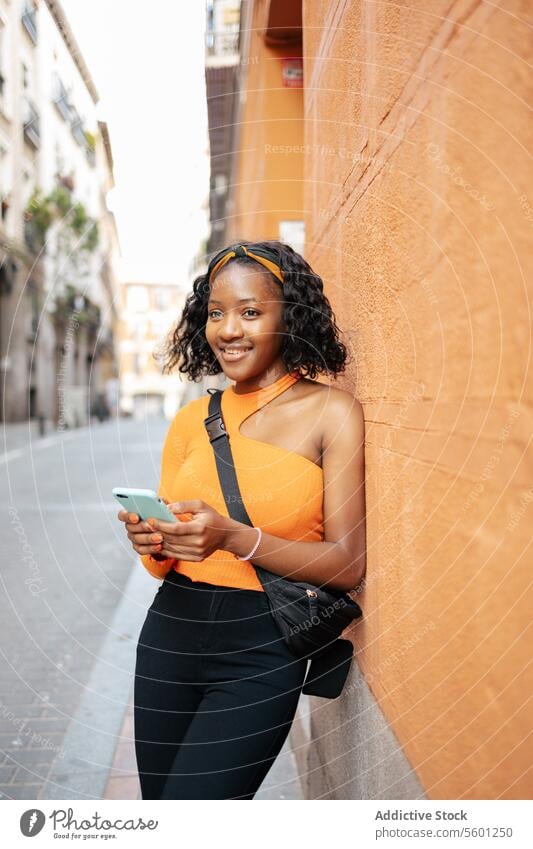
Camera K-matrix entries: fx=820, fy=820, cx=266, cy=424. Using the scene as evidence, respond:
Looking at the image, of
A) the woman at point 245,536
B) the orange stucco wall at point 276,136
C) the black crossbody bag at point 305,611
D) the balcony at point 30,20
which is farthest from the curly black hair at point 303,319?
the orange stucco wall at point 276,136

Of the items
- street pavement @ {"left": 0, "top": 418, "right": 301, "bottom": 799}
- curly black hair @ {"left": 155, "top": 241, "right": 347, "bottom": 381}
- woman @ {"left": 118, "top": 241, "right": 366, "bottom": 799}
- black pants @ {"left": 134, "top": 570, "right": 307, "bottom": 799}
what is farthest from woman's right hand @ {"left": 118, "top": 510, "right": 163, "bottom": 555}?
street pavement @ {"left": 0, "top": 418, "right": 301, "bottom": 799}

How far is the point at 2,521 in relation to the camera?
8141mm

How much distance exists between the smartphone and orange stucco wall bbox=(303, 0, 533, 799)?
453mm

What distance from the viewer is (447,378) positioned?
1.30 meters

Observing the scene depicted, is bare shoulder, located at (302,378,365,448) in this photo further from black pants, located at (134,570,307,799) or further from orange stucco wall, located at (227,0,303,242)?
orange stucco wall, located at (227,0,303,242)

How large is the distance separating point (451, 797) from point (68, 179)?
17.9 meters

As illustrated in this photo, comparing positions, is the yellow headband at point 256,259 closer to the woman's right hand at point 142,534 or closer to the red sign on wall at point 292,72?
the woman's right hand at point 142,534

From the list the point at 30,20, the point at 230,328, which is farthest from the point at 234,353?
the point at 30,20

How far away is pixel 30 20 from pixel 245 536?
200 centimetres

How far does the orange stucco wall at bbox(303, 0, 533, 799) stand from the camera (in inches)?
41.9

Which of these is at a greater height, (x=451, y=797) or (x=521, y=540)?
(x=521, y=540)

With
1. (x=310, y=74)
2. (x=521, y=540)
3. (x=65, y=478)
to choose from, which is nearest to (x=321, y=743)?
(x=521, y=540)
